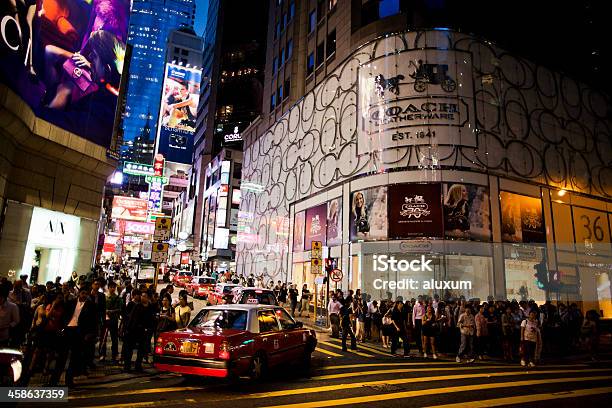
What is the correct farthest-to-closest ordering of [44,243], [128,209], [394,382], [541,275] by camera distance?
[128,209]
[541,275]
[44,243]
[394,382]

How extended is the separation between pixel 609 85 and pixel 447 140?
→ 2207 cm

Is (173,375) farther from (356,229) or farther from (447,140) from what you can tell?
(447,140)

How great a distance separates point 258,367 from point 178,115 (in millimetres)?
100651

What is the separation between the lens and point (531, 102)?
90.6 feet

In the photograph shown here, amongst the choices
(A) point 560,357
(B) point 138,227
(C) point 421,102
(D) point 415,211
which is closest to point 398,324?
(A) point 560,357

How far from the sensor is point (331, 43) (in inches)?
1260

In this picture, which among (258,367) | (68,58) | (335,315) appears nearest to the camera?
(258,367)

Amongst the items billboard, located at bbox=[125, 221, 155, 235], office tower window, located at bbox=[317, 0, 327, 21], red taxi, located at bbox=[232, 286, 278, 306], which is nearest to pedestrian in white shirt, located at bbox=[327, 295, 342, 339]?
red taxi, located at bbox=[232, 286, 278, 306]

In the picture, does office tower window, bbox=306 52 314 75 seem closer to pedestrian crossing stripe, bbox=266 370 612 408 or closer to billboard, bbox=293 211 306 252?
billboard, bbox=293 211 306 252

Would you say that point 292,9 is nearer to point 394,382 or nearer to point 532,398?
point 394,382

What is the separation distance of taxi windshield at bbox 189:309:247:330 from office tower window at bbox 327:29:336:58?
2688 cm

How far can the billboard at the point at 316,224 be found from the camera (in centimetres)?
2902

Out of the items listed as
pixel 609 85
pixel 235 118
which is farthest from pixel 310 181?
pixel 235 118

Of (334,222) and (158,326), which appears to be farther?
(334,222)
